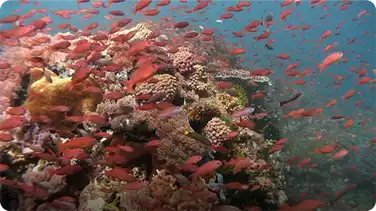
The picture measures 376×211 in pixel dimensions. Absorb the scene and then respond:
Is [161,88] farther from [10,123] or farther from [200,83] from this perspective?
[10,123]

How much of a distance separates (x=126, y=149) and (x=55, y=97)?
2.11 m

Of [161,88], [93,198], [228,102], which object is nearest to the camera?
[93,198]

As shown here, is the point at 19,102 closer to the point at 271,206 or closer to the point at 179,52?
the point at 179,52

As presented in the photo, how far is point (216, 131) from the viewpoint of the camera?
227 inches

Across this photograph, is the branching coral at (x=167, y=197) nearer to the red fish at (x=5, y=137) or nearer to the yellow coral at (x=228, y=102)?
the red fish at (x=5, y=137)

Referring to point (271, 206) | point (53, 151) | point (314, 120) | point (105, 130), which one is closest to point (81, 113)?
point (105, 130)

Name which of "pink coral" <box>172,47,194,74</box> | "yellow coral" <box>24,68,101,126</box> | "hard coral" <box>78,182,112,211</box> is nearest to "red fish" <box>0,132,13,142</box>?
"yellow coral" <box>24,68,101,126</box>

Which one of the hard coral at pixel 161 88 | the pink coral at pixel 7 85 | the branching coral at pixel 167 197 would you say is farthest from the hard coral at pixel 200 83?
the pink coral at pixel 7 85

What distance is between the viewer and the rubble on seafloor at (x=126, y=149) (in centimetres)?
424

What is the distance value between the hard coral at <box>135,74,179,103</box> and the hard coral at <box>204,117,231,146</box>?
995mm

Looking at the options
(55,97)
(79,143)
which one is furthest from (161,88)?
(55,97)

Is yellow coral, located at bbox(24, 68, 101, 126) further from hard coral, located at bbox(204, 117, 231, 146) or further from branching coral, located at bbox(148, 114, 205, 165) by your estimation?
hard coral, located at bbox(204, 117, 231, 146)

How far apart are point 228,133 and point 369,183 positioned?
10820 millimetres

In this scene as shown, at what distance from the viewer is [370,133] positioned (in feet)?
66.3
